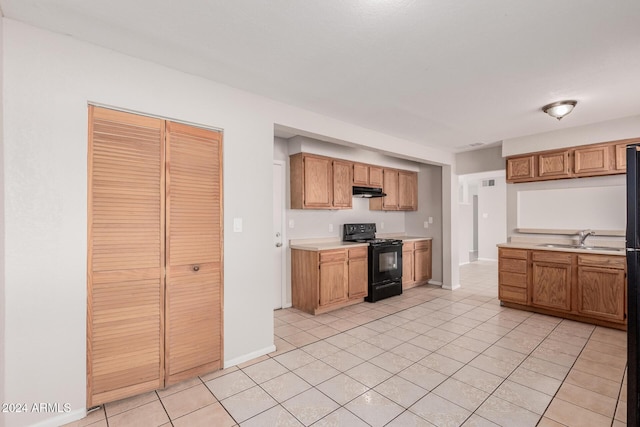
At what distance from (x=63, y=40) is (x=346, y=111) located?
2.45m

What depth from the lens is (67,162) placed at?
2.00m

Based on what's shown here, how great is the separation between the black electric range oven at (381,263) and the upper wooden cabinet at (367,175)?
0.74 meters

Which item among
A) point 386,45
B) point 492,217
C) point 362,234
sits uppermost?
point 386,45

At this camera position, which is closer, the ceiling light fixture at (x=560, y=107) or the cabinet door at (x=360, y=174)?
the ceiling light fixture at (x=560, y=107)

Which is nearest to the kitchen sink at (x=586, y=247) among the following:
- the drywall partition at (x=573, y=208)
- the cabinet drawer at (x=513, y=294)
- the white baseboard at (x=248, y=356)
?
the drywall partition at (x=573, y=208)

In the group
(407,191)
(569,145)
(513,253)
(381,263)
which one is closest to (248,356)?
(381,263)

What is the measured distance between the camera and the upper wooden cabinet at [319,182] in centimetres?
434

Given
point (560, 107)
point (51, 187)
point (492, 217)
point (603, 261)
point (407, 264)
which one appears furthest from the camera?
point (492, 217)

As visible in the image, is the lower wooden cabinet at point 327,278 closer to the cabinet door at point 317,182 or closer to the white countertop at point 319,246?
the white countertop at point 319,246

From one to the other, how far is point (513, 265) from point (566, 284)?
2.08 feet

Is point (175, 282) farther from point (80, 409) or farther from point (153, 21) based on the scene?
point (153, 21)

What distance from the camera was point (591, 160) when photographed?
13.1 feet

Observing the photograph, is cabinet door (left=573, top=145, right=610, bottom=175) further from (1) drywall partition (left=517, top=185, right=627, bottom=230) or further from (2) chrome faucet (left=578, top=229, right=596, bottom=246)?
(2) chrome faucet (left=578, top=229, right=596, bottom=246)

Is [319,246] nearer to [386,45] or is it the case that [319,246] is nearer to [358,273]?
[358,273]
